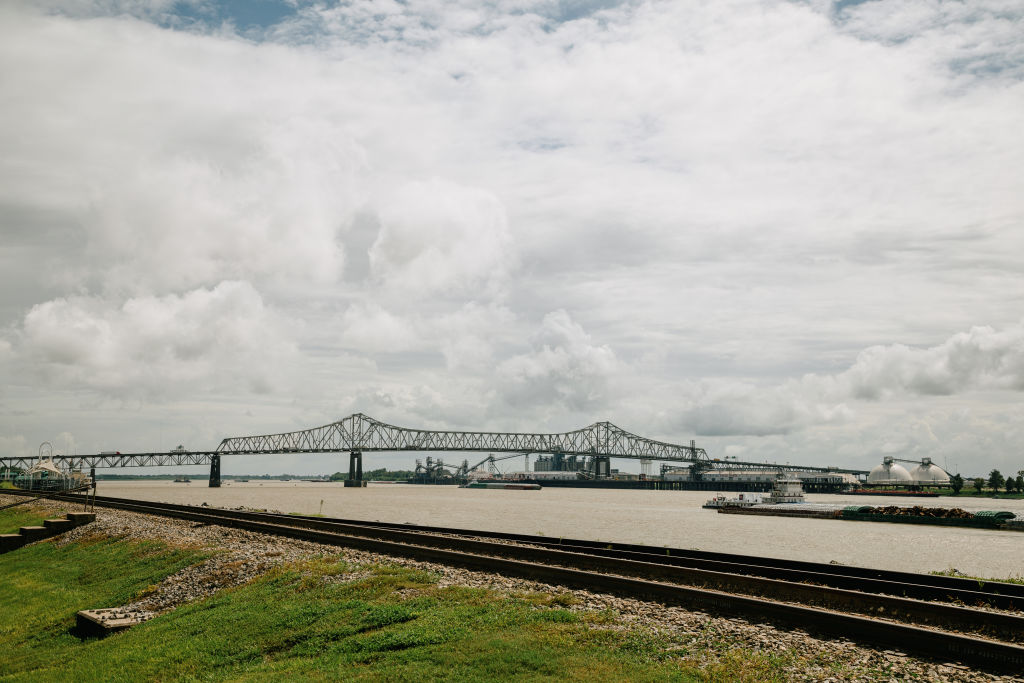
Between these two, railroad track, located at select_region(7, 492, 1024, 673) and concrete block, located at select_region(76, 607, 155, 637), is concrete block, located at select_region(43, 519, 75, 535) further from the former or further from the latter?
concrete block, located at select_region(76, 607, 155, 637)

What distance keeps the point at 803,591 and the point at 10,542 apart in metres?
41.2

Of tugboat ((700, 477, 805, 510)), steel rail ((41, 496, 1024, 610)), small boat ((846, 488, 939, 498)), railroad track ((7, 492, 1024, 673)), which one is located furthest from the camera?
small boat ((846, 488, 939, 498))

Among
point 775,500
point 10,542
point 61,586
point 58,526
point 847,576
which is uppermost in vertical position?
point 847,576

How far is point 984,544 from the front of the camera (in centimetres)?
5503

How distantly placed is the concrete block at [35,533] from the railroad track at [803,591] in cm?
2128

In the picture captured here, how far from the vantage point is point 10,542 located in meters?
40.2

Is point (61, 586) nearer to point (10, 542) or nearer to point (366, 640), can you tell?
point (10, 542)

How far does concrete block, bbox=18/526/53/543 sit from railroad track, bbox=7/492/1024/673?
21.3 meters

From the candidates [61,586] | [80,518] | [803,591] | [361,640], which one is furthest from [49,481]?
[803,591]

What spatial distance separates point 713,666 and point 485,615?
556 cm

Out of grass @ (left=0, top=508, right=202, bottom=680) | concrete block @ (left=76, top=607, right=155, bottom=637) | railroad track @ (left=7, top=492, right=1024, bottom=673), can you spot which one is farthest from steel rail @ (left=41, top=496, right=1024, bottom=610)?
grass @ (left=0, top=508, right=202, bottom=680)

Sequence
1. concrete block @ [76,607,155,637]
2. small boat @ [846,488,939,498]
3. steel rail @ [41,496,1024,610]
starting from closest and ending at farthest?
steel rail @ [41,496,1024,610], concrete block @ [76,607,155,637], small boat @ [846,488,939,498]

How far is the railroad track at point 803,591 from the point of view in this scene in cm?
1255

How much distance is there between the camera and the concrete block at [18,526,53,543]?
40700mm
